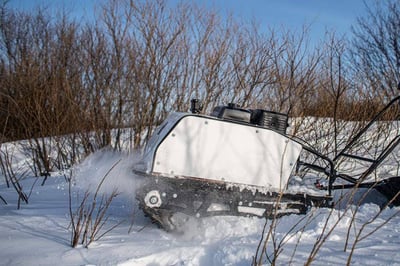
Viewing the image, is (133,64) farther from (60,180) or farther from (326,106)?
(326,106)

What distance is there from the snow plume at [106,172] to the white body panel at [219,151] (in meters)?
1.24

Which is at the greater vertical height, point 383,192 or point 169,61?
point 169,61

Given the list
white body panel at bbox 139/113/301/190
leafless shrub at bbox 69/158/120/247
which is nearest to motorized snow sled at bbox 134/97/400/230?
white body panel at bbox 139/113/301/190

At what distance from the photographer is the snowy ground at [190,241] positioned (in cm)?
195

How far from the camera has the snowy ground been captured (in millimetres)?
1949

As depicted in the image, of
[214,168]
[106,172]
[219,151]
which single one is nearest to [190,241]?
[214,168]

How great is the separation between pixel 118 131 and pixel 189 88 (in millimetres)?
1428

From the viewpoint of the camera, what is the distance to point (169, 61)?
5.73m

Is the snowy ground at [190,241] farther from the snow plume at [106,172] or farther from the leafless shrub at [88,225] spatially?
the snow plume at [106,172]

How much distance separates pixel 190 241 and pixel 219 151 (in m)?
0.65

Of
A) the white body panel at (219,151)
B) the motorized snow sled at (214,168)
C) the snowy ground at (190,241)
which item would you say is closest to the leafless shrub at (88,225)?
the snowy ground at (190,241)

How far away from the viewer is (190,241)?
234cm

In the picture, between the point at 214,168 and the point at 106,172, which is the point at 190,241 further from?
the point at 106,172

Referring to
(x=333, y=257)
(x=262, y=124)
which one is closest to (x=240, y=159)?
(x=262, y=124)
